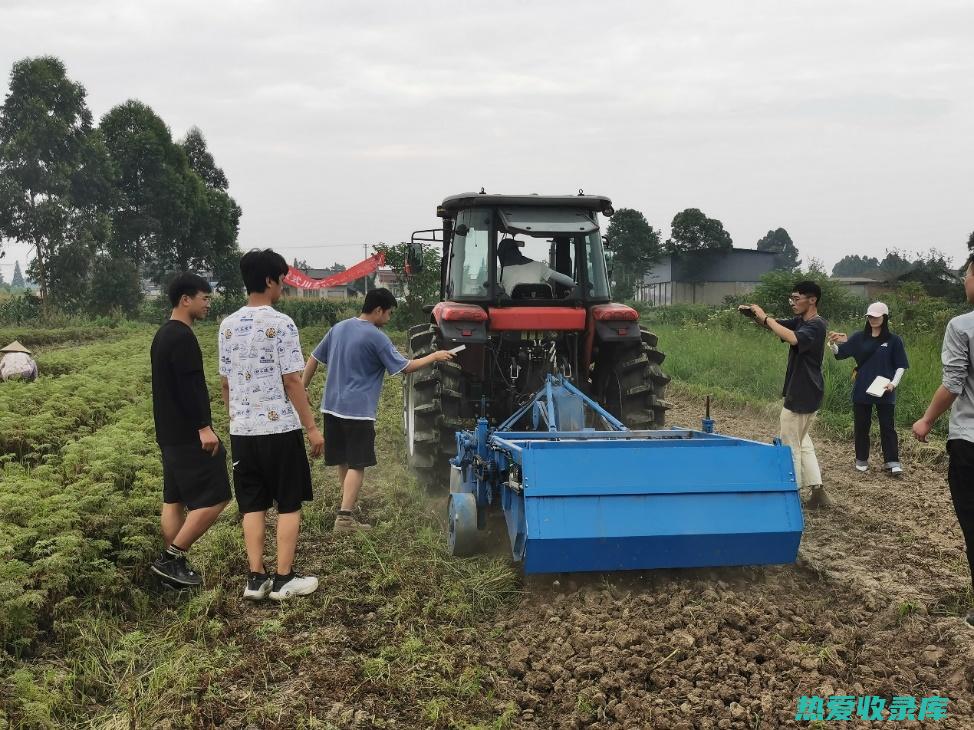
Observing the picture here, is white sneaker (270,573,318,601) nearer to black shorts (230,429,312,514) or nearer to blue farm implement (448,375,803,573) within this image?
black shorts (230,429,312,514)

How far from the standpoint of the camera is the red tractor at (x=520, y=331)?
613 cm

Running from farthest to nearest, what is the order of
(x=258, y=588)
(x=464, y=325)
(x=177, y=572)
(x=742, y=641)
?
(x=464, y=325), (x=177, y=572), (x=258, y=588), (x=742, y=641)

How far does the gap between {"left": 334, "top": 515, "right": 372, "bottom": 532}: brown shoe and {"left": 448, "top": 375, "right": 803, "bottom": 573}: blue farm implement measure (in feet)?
4.45

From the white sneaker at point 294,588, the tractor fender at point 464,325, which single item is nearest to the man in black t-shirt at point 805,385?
the tractor fender at point 464,325

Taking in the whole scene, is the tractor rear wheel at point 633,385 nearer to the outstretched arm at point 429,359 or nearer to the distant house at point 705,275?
the outstretched arm at point 429,359

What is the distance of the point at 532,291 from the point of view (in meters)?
6.50

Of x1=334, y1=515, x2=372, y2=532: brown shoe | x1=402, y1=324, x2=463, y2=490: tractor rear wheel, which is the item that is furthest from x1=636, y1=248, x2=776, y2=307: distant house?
x1=334, y1=515, x2=372, y2=532: brown shoe

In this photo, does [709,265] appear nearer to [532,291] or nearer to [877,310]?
[877,310]

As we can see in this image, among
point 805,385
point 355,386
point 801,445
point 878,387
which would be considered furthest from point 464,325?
point 878,387

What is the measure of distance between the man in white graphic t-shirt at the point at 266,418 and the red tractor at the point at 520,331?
1.77 m

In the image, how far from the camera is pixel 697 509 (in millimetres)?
4148

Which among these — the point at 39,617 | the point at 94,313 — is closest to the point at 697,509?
the point at 39,617

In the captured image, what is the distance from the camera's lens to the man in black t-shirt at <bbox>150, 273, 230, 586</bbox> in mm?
4414

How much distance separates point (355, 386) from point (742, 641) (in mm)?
2892
